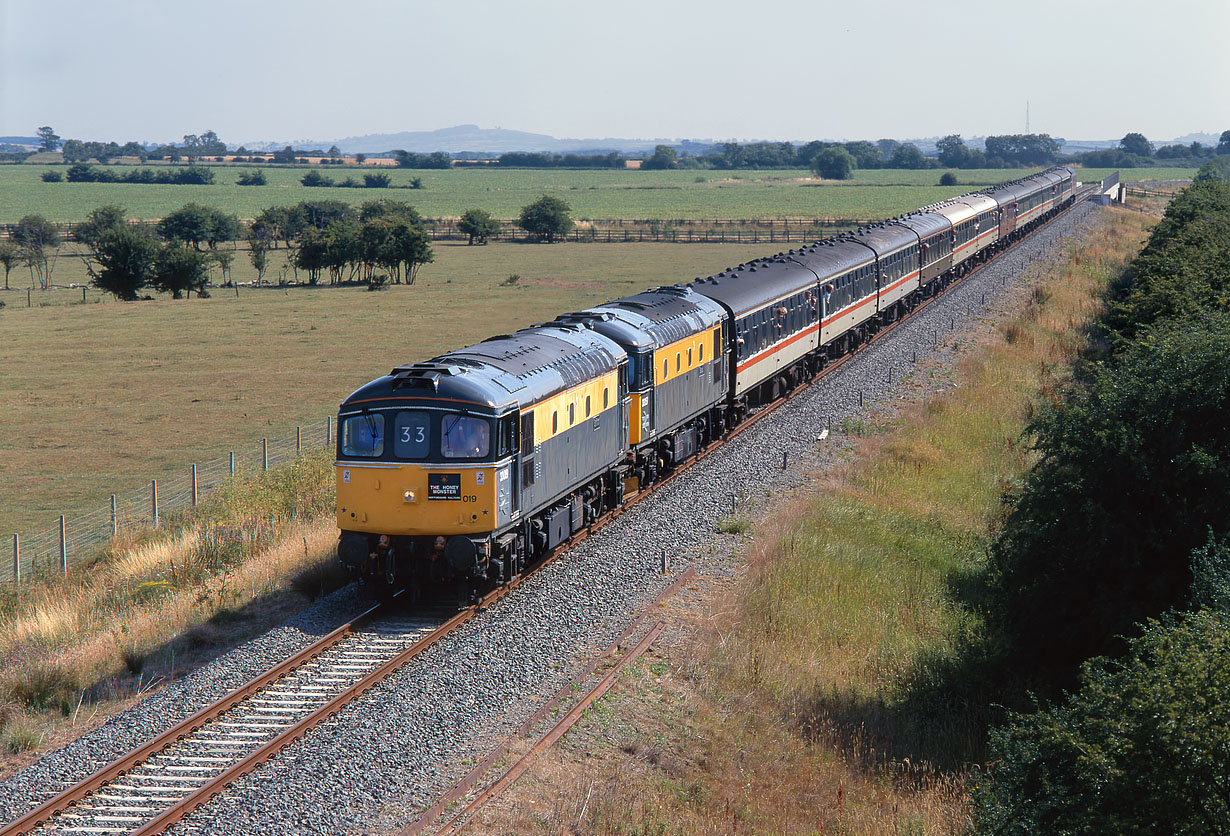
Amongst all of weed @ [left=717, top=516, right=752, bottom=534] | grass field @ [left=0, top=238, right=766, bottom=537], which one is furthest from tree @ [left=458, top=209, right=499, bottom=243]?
weed @ [left=717, top=516, right=752, bottom=534]

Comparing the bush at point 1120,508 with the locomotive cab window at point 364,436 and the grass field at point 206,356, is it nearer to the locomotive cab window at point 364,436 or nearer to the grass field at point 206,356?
the locomotive cab window at point 364,436

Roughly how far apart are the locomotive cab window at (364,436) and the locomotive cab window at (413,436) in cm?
27

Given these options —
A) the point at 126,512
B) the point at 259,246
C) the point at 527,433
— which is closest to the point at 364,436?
the point at 527,433

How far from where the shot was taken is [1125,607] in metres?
14.8

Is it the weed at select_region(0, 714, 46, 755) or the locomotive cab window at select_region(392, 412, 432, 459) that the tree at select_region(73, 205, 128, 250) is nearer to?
the locomotive cab window at select_region(392, 412, 432, 459)

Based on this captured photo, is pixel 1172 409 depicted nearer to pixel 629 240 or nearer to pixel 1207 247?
pixel 1207 247

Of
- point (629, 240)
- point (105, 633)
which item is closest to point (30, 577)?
point (105, 633)

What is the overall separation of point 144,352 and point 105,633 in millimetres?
41180

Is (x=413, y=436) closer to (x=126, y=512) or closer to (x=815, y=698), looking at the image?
(x=815, y=698)

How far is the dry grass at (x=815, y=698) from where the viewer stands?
472 inches

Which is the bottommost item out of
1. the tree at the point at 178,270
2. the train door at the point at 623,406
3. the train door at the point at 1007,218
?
the train door at the point at 623,406

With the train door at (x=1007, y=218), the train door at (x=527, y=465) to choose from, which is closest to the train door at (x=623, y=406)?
the train door at (x=527, y=465)

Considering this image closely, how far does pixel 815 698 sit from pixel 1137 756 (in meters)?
6.28

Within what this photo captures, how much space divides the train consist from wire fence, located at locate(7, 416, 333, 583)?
22.2 feet
